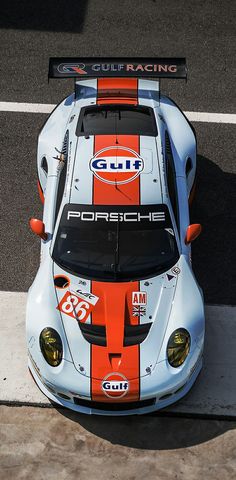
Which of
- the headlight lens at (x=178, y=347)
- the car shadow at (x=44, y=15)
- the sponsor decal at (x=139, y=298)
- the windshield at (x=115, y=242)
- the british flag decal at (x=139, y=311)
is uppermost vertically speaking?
the car shadow at (x=44, y=15)

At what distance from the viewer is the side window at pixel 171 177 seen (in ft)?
22.5

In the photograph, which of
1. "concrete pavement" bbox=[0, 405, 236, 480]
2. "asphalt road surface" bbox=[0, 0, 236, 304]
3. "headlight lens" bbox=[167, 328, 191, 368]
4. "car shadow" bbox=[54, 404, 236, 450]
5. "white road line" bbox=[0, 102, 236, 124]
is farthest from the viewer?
"white road line" bbox=[0, 102, 236, 124]

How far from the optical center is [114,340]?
5.96m

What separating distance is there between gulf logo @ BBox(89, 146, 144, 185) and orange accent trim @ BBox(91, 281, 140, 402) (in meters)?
1.05

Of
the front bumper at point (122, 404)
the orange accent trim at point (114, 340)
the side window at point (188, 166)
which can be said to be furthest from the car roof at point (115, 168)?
the front bumper at point (122, 404)

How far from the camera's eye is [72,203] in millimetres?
6641

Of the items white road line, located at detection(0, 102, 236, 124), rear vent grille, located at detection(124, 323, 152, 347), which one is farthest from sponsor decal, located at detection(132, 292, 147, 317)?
white road line, located at detection(0, 102, 236, 124)

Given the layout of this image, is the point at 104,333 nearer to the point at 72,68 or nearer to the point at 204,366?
the point at 204,366

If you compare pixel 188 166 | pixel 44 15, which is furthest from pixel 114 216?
pixel 44 15

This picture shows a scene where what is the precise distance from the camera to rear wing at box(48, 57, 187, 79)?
7.93 meters

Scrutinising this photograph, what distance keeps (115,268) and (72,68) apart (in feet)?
9.08

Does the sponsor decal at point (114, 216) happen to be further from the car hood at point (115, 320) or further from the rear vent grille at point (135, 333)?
the rear vent grille at point (135, 333)

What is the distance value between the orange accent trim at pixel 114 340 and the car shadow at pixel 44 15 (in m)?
5.91

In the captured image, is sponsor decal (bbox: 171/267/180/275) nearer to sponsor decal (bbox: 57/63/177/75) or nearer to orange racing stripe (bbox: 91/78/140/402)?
orange racing stripe (bbox: 91/78/140/402)
